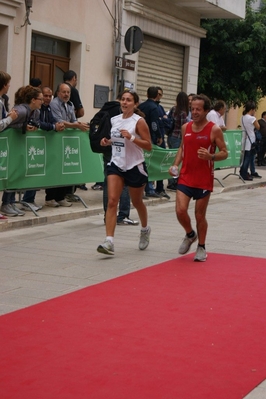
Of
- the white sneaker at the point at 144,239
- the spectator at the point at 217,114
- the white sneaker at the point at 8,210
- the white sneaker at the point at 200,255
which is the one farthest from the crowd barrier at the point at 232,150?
the white sneaker at the point at 200,255

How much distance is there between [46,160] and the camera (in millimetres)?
12367

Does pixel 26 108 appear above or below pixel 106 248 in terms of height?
above

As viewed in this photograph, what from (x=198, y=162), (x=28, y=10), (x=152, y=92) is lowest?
(x=198, y=162)

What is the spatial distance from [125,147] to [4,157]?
226 cm

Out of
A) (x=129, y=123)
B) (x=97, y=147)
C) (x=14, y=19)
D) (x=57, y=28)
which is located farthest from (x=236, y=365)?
(x=57, y=28)

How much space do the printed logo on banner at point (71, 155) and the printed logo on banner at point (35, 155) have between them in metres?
0.59

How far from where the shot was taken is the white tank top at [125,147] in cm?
984

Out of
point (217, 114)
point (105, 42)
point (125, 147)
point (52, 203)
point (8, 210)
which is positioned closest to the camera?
point (125, 147)

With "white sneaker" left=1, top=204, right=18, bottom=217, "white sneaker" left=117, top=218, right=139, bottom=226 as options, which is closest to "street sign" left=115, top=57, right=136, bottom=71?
"white sneaker" left=117, top=218, right=139, bottom=226

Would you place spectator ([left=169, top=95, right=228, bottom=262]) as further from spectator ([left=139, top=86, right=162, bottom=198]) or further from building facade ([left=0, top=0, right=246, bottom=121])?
building facade ([left=0, top=0, right=246, bottom=121])

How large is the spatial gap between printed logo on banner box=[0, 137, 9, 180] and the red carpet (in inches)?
141

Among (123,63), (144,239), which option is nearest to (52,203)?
(144,239)

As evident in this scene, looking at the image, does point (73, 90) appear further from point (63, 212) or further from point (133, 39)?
point (133, 39)

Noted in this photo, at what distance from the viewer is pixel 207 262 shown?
9602 millimetres
